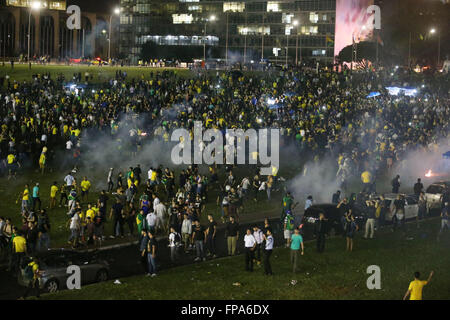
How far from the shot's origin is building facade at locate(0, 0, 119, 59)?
379 feet

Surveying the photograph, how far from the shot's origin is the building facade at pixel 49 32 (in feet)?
379

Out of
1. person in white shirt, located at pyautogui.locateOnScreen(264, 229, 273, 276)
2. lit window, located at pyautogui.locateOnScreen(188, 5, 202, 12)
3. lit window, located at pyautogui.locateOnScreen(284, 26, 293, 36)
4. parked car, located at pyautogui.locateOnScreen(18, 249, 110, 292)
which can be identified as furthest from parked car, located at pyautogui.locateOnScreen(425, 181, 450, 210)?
lit window, located at pyautogui.locateOnScreen(188, 5, 202, 12)

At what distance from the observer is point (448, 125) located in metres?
44.1

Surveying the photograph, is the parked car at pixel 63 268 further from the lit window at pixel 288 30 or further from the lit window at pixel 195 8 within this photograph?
the lit window at pixel 195 8

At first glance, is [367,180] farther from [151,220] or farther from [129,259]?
[129,259]

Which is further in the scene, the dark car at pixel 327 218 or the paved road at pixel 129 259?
the dark car at pixel 327 218

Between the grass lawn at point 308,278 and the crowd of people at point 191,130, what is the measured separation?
62 centimetres

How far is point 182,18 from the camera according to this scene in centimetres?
13150

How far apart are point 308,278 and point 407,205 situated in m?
9.68

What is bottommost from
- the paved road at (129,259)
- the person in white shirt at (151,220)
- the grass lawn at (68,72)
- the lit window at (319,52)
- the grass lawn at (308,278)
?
the paved road at (129,259)

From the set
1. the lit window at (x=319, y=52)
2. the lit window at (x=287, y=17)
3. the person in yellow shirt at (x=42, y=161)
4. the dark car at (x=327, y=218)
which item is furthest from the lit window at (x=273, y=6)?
the dark car at (x=327, y=218)

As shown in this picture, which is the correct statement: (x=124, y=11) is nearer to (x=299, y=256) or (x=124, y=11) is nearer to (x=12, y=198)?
(x=12, y=198)
